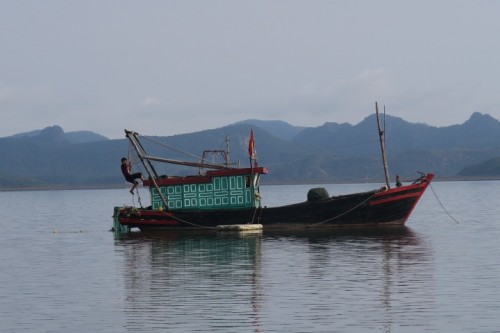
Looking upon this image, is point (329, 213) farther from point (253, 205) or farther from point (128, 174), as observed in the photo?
point (128, 174)

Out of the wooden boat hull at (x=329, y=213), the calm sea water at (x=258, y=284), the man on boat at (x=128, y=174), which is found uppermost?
the man on boat at (x=128, y=174)

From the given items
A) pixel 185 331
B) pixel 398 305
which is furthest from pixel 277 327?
pixel 398 305

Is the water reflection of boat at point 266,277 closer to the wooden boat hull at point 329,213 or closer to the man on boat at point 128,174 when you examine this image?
the wooden boat hull at point 329,213

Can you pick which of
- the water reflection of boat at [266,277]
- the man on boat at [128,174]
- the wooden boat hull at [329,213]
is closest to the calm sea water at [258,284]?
the water reflection of boat at [266,277]

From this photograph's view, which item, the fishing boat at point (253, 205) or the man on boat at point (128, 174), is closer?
the fishing boat at point (253, 205)

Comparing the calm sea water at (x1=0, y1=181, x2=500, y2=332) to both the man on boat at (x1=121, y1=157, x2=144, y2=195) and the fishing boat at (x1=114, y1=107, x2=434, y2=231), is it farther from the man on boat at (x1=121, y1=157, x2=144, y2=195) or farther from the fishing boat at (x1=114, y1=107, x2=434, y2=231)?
the man on boat at (x1=121, y1=157, x2=144, y2=195)

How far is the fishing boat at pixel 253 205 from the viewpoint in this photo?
6259cm

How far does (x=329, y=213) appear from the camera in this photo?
63.1 metres

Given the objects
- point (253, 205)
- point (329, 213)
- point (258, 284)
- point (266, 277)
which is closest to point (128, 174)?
point (253, 205)

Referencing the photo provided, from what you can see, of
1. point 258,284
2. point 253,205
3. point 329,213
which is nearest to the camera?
point 258,284

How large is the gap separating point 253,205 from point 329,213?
551cm

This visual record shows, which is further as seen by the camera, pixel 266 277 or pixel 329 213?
pixel 329 213

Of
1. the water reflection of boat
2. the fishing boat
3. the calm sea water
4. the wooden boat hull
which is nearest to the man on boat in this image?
the fishing boat

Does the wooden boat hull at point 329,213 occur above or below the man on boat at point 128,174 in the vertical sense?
below
